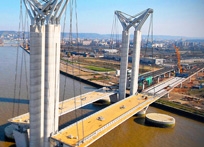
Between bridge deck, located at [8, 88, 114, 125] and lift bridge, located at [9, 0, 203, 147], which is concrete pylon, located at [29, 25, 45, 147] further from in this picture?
bridge deck, located at [8, 88, 114, 125]

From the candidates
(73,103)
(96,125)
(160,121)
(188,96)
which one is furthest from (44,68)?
(188,96)

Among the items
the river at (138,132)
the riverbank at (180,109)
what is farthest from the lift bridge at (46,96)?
the riverbank at (180,109)

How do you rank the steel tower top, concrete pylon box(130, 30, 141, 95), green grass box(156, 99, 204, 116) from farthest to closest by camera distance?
concrete pylon box(130, 30, 141, 95) < green grass box(156, 99, 204, 116) < the steel tower top

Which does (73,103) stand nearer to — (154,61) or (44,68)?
(44,68)

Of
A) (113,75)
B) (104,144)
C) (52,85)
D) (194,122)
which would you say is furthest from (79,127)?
(113,75)

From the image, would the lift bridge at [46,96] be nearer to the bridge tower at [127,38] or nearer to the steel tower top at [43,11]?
the steel tower top at [43,11]

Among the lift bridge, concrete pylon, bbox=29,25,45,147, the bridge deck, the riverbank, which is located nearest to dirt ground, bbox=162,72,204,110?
the riverbank

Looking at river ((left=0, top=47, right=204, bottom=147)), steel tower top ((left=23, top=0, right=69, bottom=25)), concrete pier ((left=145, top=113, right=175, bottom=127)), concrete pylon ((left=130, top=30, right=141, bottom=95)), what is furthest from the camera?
concrete pylon ((left=130, top=30, right=141, bottom=95))
